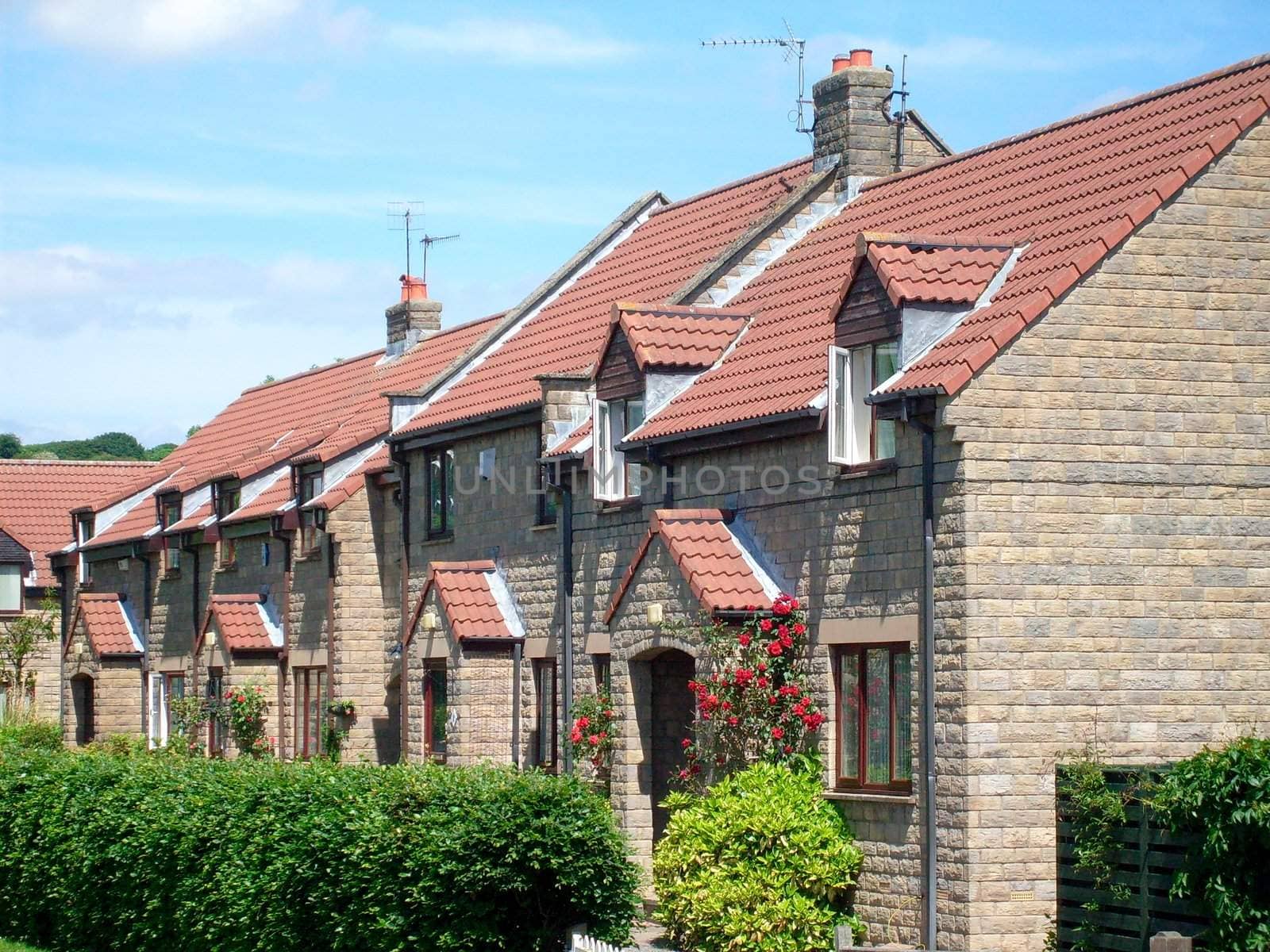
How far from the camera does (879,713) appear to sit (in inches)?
818

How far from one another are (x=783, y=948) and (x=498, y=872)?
402cm

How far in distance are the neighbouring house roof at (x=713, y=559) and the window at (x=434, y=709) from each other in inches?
280

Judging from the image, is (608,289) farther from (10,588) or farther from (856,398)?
(10,588)

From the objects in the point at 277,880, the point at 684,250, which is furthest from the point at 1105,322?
the point at 684,250

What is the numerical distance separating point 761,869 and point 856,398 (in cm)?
498

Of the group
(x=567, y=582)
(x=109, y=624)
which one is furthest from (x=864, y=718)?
(x=109, y=624)

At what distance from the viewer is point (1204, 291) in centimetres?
2009

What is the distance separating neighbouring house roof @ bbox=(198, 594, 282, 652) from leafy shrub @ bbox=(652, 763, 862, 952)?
1804 cm

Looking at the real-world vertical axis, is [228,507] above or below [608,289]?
below

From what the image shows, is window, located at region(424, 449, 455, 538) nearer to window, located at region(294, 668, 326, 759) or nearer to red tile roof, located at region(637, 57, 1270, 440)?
window, located at region(294, 668, 326, 759)

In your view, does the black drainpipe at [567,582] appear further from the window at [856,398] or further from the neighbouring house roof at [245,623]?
the neighbouring house roof at [245,623]

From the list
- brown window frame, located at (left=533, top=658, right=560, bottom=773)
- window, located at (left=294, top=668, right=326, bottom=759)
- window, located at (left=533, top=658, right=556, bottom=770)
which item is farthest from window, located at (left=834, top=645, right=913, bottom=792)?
window, located at (left=294, top=668, right=326, bottom=759)

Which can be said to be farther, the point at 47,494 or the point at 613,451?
the point at 47,494

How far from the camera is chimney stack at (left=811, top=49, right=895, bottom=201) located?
2812cm
